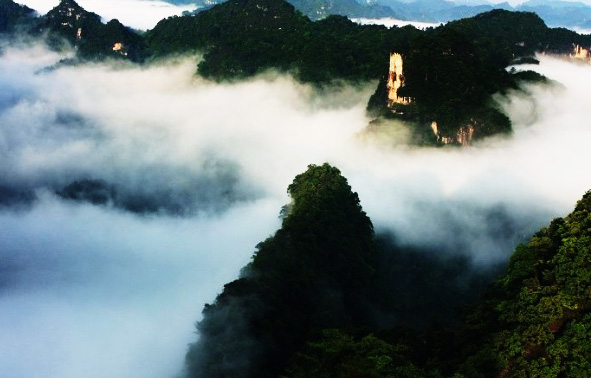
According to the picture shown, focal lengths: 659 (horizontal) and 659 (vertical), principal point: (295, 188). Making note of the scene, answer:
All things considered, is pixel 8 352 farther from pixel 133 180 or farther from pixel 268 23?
pixel 268 23

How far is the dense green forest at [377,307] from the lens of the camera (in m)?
23.1

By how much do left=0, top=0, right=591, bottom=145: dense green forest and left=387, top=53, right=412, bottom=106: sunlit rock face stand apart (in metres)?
0.50

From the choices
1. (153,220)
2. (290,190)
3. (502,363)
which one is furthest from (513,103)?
(502,363)

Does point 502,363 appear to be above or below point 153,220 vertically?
below

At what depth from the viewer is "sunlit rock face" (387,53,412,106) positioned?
6556cm

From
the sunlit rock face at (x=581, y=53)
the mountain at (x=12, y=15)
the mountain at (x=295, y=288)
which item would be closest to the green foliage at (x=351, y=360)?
the mountain at (x=295, y=288)

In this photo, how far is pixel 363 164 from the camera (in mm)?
67062

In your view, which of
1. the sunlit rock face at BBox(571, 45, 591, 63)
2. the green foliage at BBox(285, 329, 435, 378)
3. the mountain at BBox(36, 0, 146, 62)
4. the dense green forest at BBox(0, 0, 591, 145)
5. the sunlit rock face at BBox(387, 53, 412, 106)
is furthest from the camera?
the mountain at BBox(36, 0, 146, 62)

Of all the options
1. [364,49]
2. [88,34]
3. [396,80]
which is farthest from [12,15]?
[396,80]

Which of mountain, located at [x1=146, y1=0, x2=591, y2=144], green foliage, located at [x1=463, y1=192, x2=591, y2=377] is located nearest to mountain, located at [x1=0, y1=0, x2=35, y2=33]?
mountain, located at [x1=146, y1=0, x2=591, y2=144]

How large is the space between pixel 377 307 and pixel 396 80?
2892cm

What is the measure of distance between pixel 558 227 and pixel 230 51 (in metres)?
90.8

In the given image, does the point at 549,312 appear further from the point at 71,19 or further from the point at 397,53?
the point at 71,19

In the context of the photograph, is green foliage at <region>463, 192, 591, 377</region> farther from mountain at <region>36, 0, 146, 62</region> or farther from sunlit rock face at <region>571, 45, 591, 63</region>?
mountain at <region>36, 0, 146, 62</region>
